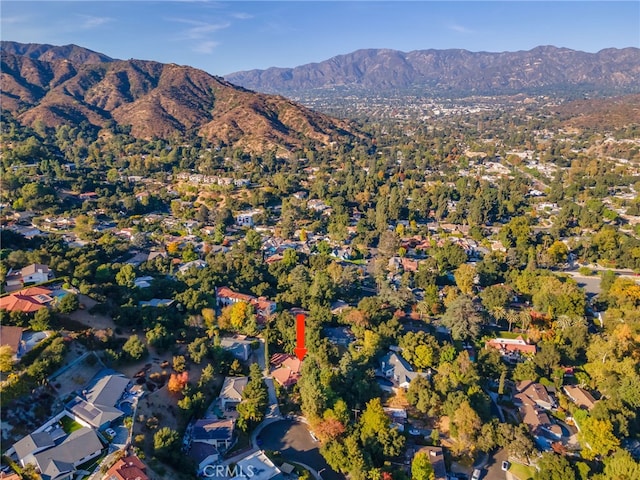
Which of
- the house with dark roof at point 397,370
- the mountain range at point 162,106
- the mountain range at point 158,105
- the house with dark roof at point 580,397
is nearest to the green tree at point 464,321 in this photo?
the house with dark roof at point 397,370

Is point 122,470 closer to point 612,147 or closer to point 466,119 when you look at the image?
point 612,147

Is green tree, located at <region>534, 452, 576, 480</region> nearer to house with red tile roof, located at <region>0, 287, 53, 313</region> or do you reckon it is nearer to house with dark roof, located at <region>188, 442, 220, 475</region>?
house with dark roof, located at <region>188, 442, 220, 475</region>

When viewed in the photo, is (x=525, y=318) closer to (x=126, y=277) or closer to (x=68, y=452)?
(x=68, y=452)

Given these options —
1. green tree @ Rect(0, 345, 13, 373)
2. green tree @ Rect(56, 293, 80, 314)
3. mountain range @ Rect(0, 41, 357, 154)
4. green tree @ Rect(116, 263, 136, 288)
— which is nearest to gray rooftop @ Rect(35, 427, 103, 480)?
green tree @ Rect(0, 345, 13, 373)

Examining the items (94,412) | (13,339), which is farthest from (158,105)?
(94,412)

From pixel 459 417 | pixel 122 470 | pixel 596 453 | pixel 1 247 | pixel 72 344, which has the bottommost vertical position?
pixel 596 453

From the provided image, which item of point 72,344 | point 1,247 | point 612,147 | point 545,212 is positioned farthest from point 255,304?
point 612,147

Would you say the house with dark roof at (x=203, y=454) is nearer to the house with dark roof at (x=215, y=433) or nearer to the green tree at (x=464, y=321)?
the house with dark roof at (x=215, y=433)
